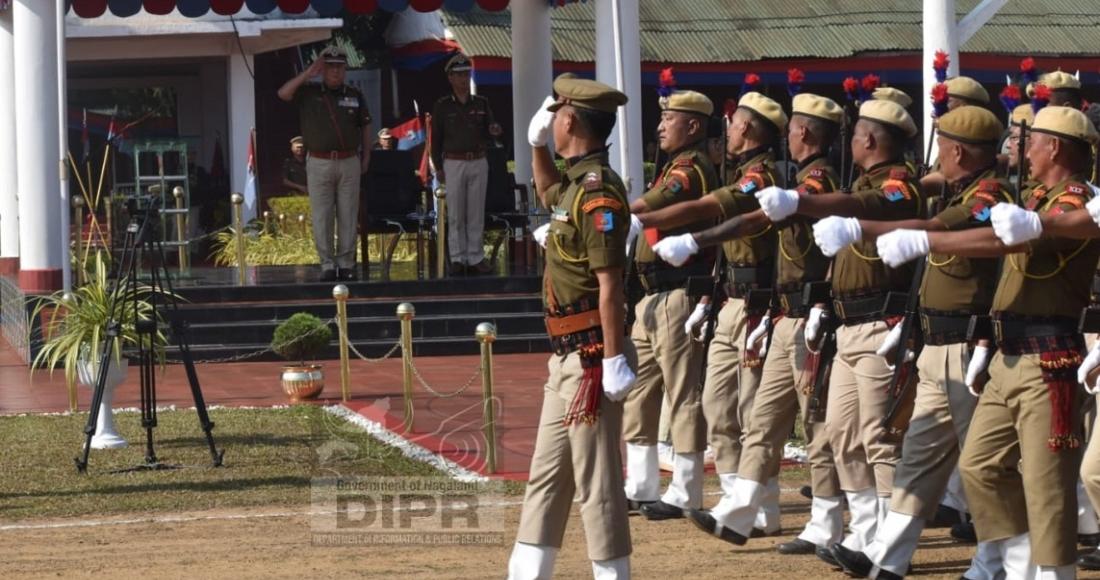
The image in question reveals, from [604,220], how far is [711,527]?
239 cm

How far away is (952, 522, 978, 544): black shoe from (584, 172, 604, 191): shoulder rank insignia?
121 inches

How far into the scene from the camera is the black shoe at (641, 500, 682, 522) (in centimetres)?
997

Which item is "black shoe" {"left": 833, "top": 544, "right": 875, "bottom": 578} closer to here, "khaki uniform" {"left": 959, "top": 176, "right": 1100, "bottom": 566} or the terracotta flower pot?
"khaki uniform" {"left": 959, "top": 176, "right": 1100, "bottom": 566}

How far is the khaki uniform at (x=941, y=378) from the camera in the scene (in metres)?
8.13

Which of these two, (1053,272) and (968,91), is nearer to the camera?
(1053,272)

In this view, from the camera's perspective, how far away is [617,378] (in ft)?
24.4

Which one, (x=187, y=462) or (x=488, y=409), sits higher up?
(x=488, y=409)

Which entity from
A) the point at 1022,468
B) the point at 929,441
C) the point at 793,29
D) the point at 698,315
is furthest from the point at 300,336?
the point at 793,29

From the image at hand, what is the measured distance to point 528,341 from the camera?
17859 mm

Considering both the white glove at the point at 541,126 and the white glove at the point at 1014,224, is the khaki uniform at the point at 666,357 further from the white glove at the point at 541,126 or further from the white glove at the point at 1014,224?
the white glove at the point at 1014,224

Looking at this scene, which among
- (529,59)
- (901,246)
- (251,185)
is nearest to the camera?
(901,246)

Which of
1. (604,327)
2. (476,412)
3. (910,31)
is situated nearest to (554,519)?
(604,327)

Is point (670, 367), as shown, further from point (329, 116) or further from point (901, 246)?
point (329, 116)

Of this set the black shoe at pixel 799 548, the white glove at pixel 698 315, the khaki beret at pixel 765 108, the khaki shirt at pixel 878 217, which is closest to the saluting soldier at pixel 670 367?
the white glove at pixel 698 315
